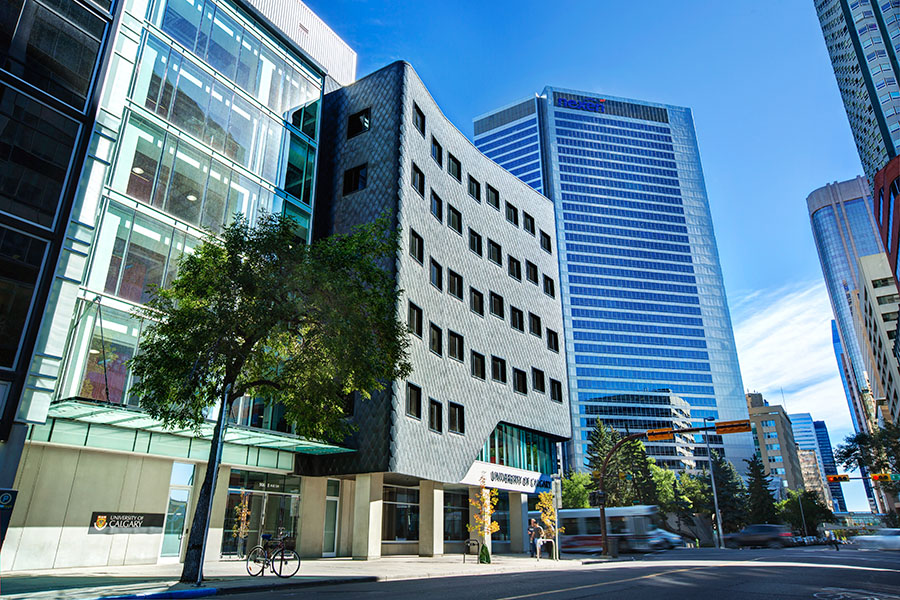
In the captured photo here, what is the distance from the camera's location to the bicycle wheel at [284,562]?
16.0m

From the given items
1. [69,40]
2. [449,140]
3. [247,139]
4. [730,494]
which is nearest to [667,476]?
[730,494]

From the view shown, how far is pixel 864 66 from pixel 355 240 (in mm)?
121251

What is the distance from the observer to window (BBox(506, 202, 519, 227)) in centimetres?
4228

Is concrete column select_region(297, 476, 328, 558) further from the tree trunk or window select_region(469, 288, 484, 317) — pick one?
window select_region(469, 288, 484, 317)

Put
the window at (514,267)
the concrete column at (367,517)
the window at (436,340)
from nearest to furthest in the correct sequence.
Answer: the concrete column at (367,517) → the window at (436,340) → the window at (514,267)

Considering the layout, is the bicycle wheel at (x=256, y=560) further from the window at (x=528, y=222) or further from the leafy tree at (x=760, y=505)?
the leafy tree at (x=760, y=505)

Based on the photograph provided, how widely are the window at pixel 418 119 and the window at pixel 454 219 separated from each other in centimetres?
482

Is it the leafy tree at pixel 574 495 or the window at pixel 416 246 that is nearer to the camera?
the window at pixel 416 246

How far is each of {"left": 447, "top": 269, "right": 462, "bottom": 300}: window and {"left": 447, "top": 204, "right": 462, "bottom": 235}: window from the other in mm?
3010

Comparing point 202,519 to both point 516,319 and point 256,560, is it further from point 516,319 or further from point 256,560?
point 516,319

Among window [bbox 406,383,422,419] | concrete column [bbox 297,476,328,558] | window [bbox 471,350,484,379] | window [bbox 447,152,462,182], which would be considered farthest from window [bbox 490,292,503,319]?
concrete column [bbox 297,476,328,558]

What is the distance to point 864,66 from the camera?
4045 inches

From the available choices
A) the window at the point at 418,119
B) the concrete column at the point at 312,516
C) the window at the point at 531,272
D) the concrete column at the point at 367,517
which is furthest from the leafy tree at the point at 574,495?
the window at the point at 418,119

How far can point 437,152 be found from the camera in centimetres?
3544
